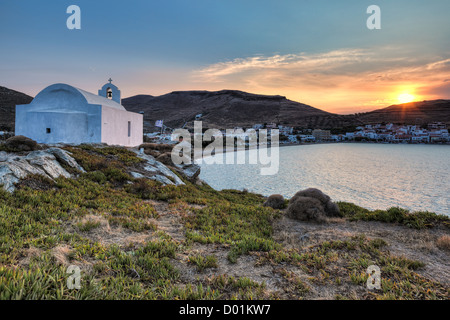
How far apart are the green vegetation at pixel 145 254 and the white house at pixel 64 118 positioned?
18.7 meters

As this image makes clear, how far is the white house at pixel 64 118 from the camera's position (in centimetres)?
2489

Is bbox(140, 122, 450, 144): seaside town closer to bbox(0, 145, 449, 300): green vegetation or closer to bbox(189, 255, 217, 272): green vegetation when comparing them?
bbox(0, 145, 449, 300): green vegetation

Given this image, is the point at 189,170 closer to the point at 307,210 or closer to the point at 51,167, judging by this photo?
the point at 51,167

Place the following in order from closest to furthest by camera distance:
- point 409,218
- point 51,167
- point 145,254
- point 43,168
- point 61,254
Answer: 1. point 61,254
2. point 145,254
3. point 409,218
4. point 43,168
5. point 51,167

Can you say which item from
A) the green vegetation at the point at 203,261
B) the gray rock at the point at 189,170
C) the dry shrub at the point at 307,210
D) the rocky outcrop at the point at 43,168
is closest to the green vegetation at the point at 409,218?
the dry shrub at the point at 307,210

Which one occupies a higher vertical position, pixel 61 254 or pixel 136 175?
pixel 136 175

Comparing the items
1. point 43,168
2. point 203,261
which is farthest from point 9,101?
point 203,261

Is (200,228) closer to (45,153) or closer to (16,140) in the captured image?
(45,153)

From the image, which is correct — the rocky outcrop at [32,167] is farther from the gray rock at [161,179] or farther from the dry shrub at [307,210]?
the dry shrub at [307,210]

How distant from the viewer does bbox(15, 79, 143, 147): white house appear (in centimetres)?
2489

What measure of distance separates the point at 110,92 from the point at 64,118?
1270 cm

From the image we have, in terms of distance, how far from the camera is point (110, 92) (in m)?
36.4

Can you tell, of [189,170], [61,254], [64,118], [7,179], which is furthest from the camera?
[64,118]

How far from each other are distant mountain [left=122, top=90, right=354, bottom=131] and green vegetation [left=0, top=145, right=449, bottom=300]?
119 meters
